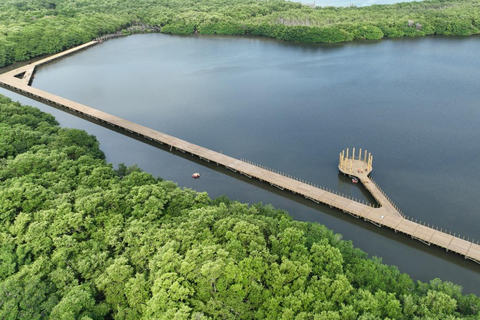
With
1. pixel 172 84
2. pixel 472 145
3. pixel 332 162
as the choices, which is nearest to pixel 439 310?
pixel 332 162

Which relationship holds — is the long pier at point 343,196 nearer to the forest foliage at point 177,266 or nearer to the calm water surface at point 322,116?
the calm water surface at point 322,116

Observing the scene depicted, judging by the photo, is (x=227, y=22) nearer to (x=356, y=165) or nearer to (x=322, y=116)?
(x=322, y=116)

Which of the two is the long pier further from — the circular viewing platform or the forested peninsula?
the forested peninsula

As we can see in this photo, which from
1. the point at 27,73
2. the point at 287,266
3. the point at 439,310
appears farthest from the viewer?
the point at 27,73

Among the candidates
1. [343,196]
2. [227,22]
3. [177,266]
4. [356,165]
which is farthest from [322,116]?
[227,22]

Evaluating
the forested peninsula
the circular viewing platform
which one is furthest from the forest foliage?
the forested peninsula

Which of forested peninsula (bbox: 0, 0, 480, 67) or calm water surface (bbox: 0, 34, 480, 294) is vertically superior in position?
forested peninsula (bbox: 0, 0, 480, 67)

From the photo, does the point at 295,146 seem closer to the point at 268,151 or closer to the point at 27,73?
the point at 268,151
